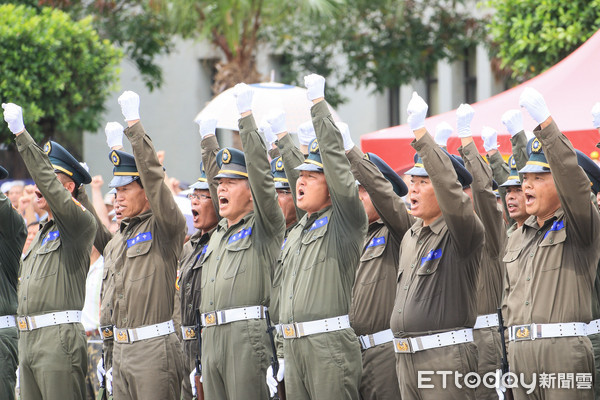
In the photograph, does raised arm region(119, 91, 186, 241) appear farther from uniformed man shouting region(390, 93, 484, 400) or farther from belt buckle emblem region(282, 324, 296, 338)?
uniformed man shouting region(390, 93, 484, 400)

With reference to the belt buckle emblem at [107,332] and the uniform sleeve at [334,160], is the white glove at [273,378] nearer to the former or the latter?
the uniform sleeve at [334,160]

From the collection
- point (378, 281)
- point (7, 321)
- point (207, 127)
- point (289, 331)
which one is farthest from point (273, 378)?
point (7, 321)

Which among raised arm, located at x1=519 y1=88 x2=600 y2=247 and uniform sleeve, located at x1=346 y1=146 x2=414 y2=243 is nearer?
raised arm, located at x1=519 y1=88 x2=600 y2=247

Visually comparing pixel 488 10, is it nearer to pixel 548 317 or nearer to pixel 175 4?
pixel 175 4

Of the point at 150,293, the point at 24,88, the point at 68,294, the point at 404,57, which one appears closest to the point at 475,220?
the point at 150,293

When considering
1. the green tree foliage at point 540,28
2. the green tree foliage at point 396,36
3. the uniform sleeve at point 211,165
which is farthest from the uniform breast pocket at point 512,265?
the green tree foliage at point 396,36

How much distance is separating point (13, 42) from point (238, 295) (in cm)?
871

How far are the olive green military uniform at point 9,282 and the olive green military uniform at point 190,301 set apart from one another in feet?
4.37

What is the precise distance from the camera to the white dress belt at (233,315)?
6.86 metres

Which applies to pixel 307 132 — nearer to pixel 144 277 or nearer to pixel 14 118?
pixel 144 277

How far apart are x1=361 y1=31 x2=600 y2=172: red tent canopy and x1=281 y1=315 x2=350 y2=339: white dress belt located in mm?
3429

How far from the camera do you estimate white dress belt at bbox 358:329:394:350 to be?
7.07 metres

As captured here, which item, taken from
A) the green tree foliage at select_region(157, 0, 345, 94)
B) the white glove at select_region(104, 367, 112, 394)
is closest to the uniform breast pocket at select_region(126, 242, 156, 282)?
the white glove at select_region(104, 367, 112, 394)

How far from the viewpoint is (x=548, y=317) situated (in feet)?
19.7
